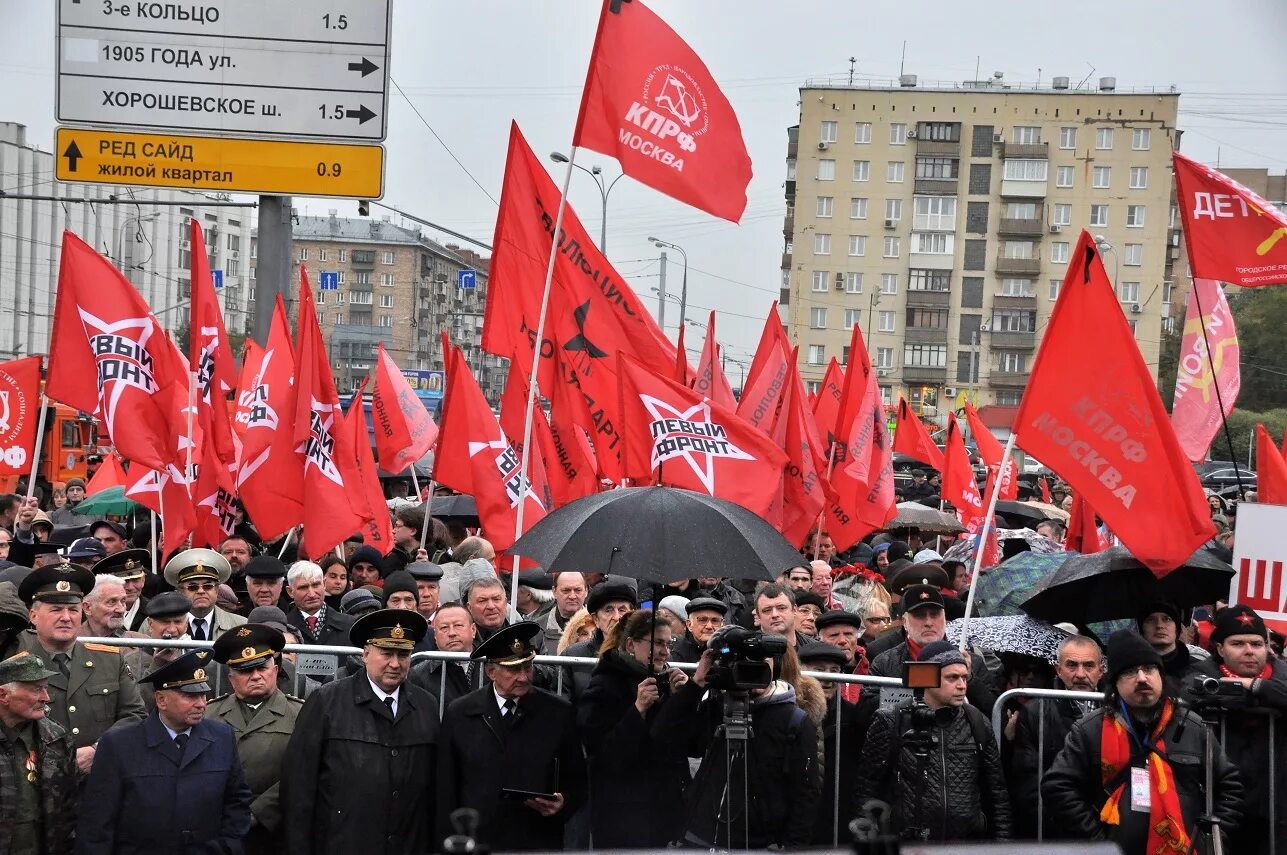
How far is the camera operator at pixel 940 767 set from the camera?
6594 mm

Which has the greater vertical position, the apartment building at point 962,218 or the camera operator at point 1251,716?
the apartment building at point 962,218

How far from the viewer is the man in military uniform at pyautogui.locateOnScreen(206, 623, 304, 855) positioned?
677 cm

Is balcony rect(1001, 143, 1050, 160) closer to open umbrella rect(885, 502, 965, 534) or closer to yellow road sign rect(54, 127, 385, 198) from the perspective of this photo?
open umbrella rect(885, 502, 965, 534)

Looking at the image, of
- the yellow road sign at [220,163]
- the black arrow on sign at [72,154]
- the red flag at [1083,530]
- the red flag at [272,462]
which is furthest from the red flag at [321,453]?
the red flag at [1083,530]

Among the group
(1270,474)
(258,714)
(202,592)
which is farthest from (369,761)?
(1270,474)

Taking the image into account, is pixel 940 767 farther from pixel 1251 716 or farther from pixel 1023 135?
pixel 1023 135

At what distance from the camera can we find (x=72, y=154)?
1330 centimetres

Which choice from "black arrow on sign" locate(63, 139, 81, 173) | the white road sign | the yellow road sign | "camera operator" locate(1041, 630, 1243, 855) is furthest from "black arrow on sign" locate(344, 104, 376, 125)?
"camera operator" locate(1041, 630, 1243, 855)

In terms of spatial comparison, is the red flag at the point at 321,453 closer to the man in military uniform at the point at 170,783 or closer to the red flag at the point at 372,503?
the red flag at the point at 372,503

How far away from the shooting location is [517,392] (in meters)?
11.7

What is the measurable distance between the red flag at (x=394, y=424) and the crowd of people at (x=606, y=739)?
7.60m

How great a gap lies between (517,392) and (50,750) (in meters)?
5.82

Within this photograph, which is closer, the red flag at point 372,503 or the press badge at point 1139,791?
the press badge at point 1139,791

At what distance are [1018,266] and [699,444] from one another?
3367 inches
